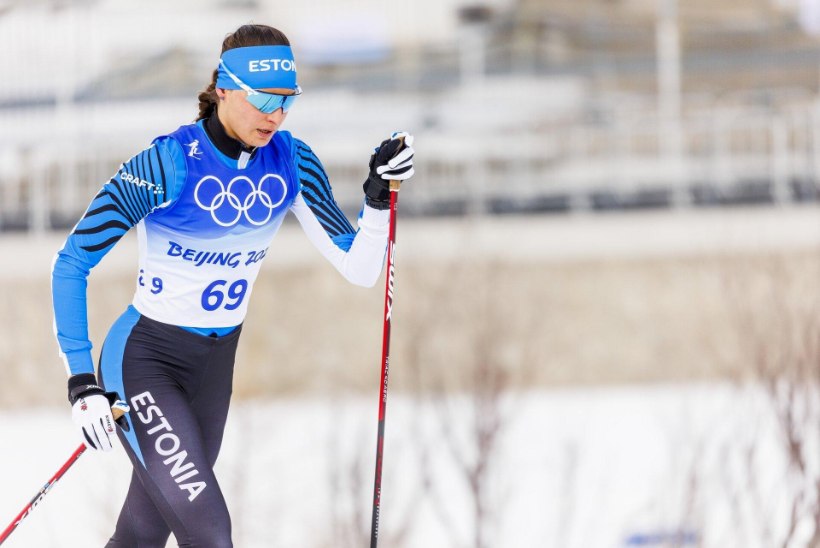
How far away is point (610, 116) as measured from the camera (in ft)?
48.9

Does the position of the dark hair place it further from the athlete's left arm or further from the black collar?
the athlete's left arm

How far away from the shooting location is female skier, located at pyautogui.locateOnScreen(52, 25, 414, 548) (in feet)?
9.13

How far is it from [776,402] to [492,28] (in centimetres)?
1107

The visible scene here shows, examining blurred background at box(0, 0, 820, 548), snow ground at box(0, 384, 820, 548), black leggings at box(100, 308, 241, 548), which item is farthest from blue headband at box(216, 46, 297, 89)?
snow ground at box(0, 384, 820, 548)

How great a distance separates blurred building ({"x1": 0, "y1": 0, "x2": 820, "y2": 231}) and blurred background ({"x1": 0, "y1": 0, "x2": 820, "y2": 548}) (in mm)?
48

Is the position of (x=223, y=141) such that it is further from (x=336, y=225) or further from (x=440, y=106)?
(x=440, y=106)

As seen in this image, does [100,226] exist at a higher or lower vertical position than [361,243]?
higher

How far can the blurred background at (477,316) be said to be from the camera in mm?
10750

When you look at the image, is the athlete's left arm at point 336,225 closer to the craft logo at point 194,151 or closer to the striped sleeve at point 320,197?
the striped sleeve at point 320,197

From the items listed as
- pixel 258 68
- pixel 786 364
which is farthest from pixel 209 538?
pixel 786 364

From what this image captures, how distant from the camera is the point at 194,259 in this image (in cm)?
294

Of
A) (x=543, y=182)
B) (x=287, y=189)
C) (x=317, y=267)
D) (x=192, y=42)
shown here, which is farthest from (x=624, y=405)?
(x=287, y=189)

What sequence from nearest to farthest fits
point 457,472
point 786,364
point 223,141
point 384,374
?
point 223,141 < point 384,374 < point 786,364 < point 457,472

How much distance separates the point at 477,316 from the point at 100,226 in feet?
32.0
